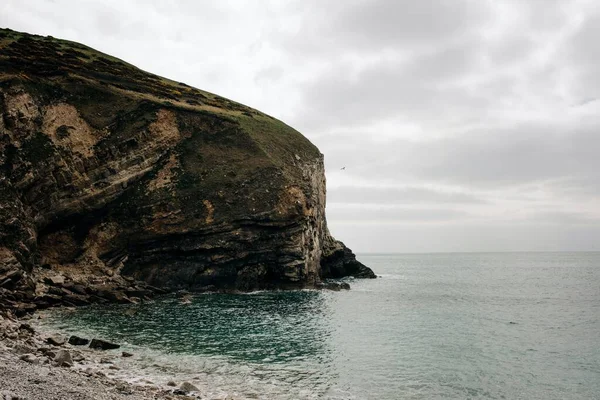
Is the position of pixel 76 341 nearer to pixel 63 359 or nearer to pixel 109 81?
pixel 63 359

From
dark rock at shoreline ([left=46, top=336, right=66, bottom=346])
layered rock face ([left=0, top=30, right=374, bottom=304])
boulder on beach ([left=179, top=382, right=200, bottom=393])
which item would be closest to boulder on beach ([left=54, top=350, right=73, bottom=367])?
dark rock at shoreline ([left=46, top=336, right=66, bottom=346])

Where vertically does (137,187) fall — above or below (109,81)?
below

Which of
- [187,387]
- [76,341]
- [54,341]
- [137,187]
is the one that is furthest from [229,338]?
[137,187]

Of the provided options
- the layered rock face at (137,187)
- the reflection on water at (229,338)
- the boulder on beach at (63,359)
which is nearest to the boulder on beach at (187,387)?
the reflection on water at (229,338)

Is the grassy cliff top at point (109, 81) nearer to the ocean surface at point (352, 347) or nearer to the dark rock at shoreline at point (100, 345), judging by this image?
Result: the ocean surface at point (352, 347)

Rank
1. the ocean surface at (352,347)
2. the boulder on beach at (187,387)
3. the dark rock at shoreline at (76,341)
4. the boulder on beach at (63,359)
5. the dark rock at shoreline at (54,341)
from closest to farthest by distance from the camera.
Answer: the boulder on beach at (187,387), the boulder on beach at (63,359), the ocean surface at (352,347), the dark rock at shoreline at (54,341), the dark rock at shoreline at (76,341)

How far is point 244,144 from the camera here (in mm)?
72188

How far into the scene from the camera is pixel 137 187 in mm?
A: 61469

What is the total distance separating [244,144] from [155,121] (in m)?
15.0

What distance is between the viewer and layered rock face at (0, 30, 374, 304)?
53656 millimetres

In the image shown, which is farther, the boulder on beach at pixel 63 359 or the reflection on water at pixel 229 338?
the reflection on water at pixel 229 338

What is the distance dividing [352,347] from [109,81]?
6493cm

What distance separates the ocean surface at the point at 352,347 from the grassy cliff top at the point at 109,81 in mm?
34365

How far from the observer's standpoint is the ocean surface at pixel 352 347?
2202 centimetres
